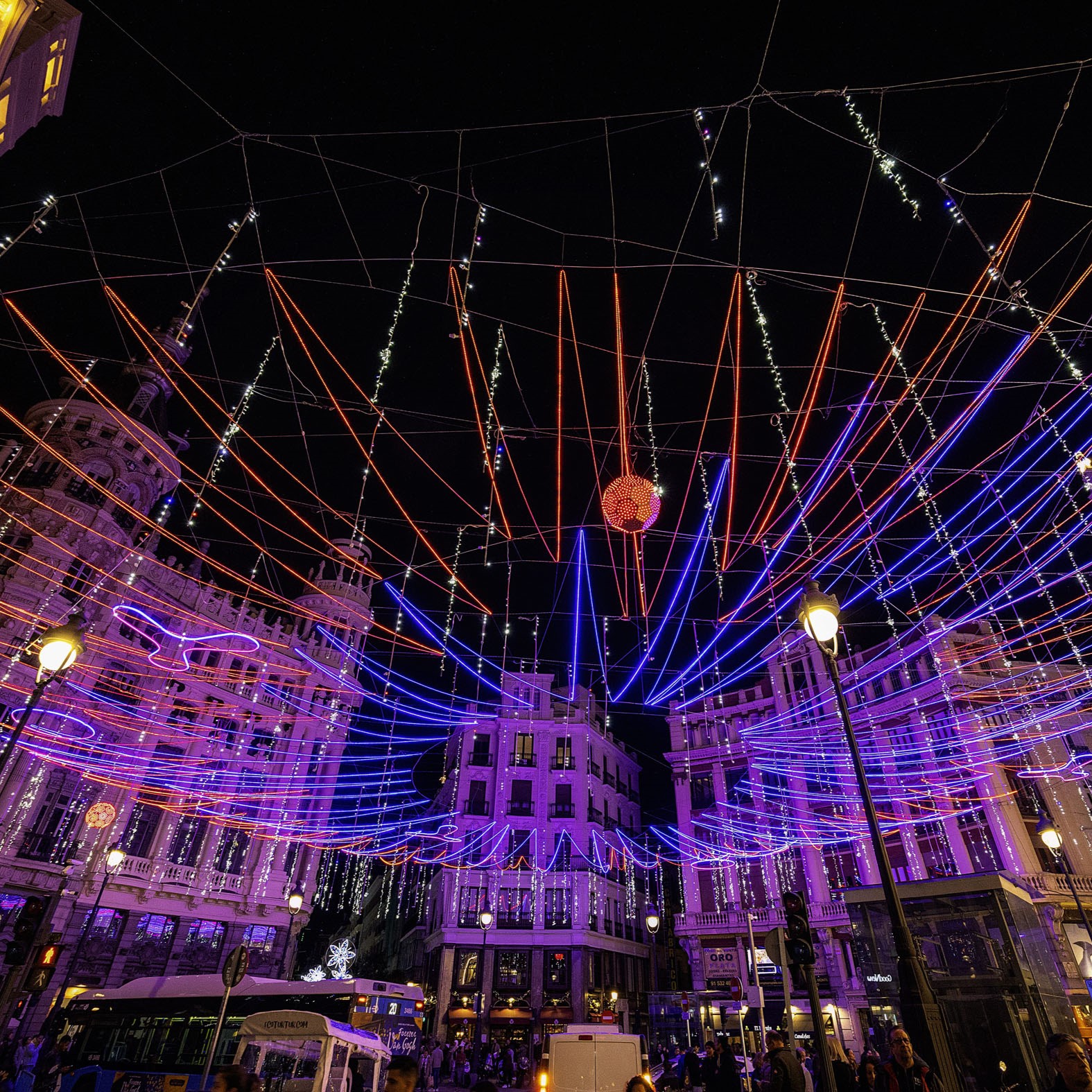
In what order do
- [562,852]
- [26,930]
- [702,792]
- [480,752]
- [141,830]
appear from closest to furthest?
[26,930]
[141,830]
[562,852]
[702,792]
[480,752]

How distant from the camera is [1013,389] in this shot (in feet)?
43.1

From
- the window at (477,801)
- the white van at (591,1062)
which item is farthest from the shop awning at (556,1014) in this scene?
the white van at (591,1062)

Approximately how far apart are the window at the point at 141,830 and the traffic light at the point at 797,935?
95.1 ft

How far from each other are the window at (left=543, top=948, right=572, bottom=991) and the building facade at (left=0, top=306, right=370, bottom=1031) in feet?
40.9

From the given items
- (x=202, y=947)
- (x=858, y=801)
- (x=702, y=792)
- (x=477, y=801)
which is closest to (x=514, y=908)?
(x=477, y=801)

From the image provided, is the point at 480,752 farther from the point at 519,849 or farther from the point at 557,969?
the point at 557,969

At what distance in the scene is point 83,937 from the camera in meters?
17.5

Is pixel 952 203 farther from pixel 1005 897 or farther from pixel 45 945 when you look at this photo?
pixel 45 945

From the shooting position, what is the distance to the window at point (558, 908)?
1334 inches

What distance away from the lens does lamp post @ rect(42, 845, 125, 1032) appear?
1655cm

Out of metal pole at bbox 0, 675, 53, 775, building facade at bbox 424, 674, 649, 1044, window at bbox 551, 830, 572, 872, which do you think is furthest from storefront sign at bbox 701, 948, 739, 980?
metal pole at bbox 0, 675, 53, 775

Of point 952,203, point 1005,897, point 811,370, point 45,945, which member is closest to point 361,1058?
point 45,945

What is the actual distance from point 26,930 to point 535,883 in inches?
1121

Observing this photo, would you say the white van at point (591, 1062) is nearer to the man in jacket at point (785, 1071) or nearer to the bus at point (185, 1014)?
the man in jacket at point (785, 1071)
